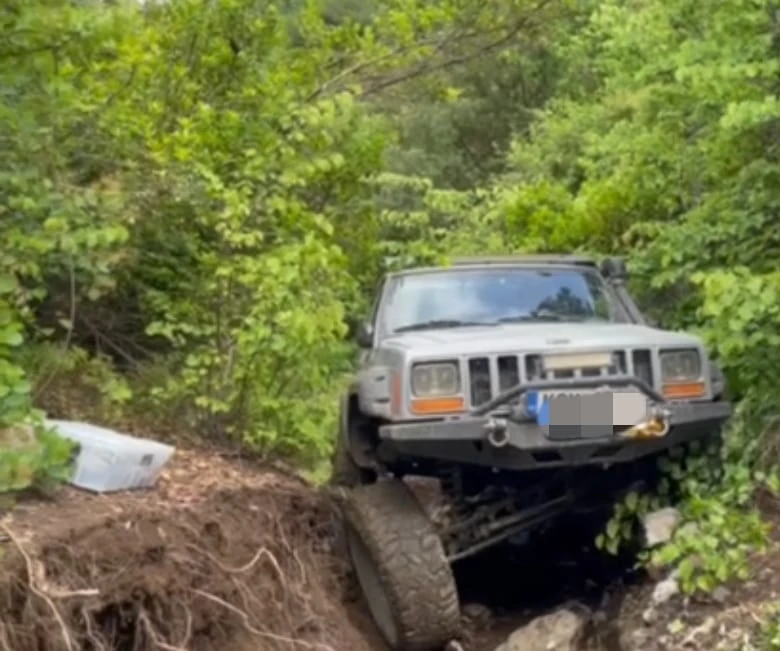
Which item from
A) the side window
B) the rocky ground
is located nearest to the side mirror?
the side window

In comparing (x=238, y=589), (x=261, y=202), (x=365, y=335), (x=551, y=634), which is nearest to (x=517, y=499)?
(x=551, y=634)

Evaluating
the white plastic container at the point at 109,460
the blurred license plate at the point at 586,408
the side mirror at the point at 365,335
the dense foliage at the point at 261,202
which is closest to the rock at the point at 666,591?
the blurred license plate at the point at 586,408

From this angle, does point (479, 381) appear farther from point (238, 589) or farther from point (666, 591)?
point (238, 589)

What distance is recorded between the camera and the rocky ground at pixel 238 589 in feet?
15.8

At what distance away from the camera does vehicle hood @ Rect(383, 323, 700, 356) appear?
609 cm

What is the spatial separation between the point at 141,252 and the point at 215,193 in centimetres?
76

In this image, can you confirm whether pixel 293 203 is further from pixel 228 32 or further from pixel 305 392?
pixel 228 32

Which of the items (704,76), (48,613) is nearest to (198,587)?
(48,613)

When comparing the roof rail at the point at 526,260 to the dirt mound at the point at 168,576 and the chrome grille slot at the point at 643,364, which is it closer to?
the chrome grille slot at the point at 643,364

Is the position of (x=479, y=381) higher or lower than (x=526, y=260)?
lower

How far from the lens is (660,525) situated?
620cm

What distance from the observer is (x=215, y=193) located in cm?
763

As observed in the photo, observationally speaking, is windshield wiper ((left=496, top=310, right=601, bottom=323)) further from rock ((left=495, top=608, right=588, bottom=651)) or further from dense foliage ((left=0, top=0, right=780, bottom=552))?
rock ((left=495, top=608, right=588, bottom=651))

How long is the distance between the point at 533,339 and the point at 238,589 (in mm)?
1820
